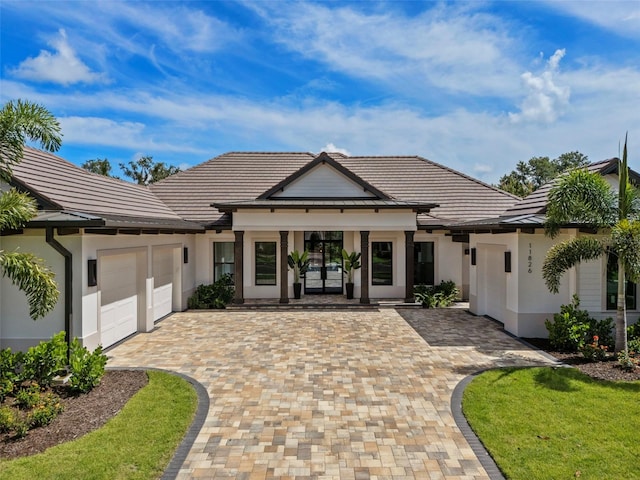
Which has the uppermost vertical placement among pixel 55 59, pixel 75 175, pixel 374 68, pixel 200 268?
pixel 374 68

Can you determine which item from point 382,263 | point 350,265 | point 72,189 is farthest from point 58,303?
point 382,263

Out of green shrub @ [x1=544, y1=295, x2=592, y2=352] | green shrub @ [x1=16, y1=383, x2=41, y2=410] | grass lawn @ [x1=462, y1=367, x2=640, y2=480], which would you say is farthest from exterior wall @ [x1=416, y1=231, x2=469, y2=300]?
green shrub @ [x1=16, y1=383, x2=41, y2=410]

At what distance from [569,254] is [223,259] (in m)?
13.5

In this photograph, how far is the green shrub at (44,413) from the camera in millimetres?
5789

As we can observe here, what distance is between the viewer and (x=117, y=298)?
10555mm

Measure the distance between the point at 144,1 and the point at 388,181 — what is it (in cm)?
1410

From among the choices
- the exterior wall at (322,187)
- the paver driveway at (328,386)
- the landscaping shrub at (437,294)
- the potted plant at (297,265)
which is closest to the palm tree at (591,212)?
the paver driveway at (328,386)

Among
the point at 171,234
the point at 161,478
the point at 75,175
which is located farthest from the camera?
the point at 171,234

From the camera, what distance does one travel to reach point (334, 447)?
5301 mm

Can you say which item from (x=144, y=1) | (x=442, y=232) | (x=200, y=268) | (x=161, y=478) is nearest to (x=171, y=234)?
(x=200, y=268)

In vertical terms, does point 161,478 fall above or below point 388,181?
below

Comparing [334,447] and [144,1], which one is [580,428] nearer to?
[334,447]

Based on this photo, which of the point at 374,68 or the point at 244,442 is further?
the point at 374,68

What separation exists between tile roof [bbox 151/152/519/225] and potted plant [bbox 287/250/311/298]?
3698 mm
